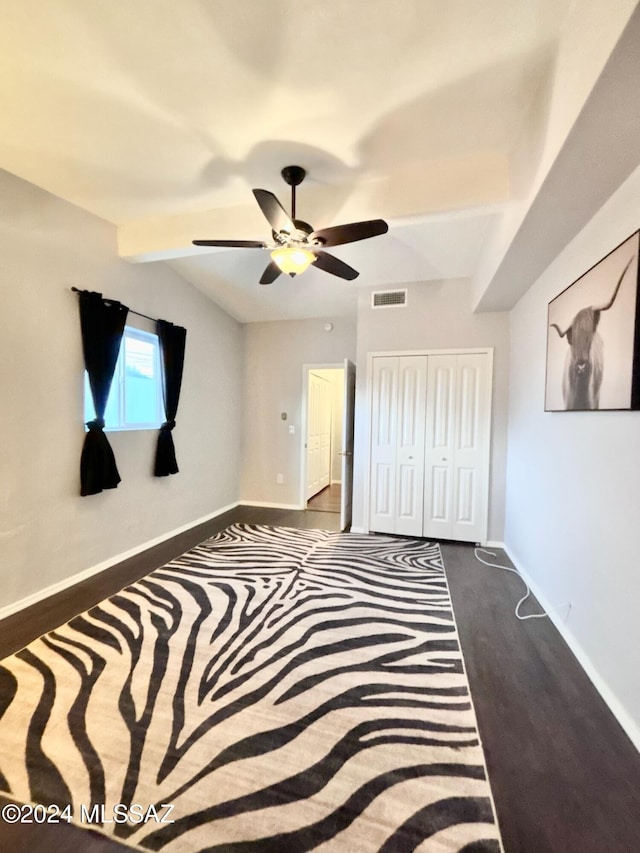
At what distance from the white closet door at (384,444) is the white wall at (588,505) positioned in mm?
1328

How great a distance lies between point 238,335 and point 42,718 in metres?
4.54

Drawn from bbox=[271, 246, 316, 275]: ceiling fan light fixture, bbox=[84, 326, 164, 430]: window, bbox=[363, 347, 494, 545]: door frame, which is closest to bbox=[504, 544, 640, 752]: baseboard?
bbox=[363, 347, 494, 545]: door frame

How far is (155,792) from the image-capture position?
1.33 m

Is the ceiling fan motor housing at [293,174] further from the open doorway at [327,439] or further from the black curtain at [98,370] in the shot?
the open doorway at [327,439]

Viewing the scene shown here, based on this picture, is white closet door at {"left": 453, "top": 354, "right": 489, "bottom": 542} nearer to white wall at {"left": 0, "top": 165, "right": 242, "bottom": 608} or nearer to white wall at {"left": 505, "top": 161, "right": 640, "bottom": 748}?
white wall at {"left": 505, "top": 161, "right": 640, "bottom": 748}

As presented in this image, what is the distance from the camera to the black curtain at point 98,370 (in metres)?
2.91

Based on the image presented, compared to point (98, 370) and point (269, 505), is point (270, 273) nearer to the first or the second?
point (98, 370)

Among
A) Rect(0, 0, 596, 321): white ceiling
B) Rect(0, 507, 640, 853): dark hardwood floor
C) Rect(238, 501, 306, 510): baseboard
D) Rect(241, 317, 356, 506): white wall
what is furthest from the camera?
Rect(238, 501, 306, 510): baseboard

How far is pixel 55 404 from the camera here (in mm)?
2738

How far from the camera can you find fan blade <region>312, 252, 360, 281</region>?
2.43m

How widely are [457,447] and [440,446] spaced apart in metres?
0.18

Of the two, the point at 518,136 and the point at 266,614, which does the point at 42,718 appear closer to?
the point at 266,614

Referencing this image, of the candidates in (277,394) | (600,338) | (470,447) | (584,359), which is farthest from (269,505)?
(600,338)

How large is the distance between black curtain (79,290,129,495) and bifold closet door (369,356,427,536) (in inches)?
104
